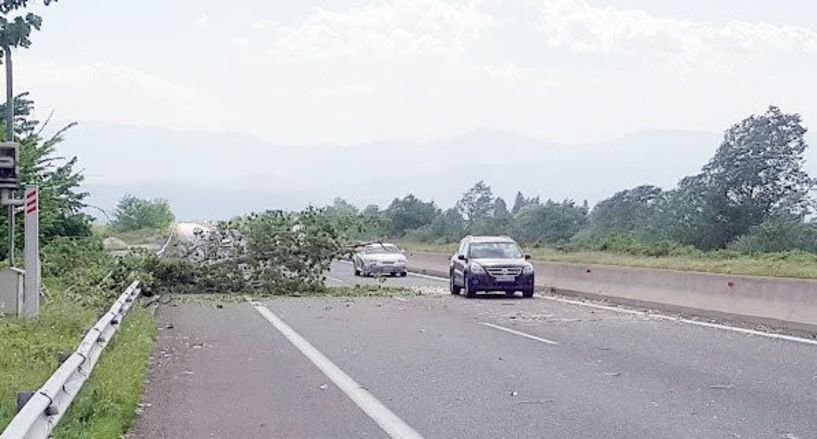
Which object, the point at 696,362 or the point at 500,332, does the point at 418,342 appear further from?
the point at 696,362

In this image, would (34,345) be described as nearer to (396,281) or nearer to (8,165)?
(8,165)

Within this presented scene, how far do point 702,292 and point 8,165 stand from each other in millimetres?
12744

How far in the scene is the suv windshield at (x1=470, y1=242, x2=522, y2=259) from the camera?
28.0 meters

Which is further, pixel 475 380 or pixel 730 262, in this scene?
pixel 730 262

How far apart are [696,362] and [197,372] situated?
20.3 feet

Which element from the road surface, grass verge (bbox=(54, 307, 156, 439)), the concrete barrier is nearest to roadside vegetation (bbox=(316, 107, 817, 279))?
the concrete barrier

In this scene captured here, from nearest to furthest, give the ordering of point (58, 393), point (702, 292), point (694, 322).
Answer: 1. point (58, 393)
2. point (694, 322)
3. point (702, 292)

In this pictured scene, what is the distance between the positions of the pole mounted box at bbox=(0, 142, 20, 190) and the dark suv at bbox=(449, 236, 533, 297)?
13.0 meters

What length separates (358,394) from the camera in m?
11.2

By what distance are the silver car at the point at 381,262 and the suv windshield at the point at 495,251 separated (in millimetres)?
13282

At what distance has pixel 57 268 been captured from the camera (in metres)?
26.3

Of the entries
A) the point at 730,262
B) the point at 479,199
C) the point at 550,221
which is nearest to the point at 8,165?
the point at 730,262

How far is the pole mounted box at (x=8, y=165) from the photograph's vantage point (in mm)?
16906

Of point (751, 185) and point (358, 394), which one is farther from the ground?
point (751, 185)
